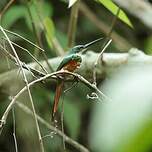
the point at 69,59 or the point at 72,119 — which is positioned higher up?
the point at 69,59

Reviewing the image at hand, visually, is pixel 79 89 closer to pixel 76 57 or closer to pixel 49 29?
pixel 49 29

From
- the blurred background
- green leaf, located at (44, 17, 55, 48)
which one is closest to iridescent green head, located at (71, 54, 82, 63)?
the blurred background

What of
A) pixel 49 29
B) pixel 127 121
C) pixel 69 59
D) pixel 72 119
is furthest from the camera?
pixel 72 119

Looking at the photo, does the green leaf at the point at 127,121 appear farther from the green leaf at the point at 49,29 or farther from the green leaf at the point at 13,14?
the green leaf at the point at 13,14

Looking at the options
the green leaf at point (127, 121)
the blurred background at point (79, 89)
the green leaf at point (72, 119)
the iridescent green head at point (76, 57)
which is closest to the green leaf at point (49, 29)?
the blurred background at point (79, 89)

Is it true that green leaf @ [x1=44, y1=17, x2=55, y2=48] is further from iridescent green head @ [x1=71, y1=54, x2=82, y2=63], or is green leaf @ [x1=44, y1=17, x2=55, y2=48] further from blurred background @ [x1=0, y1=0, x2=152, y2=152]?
iridescent green head @ [x1=71, y1=54, x2=82, y2=63]

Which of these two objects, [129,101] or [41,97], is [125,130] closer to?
[129,101]

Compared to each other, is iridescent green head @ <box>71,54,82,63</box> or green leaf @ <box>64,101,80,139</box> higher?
iridescent green head @ <box>71,54,82,63</box>

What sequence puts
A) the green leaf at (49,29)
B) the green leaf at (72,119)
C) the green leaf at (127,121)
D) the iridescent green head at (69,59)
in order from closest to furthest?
the green leaf at (127,121) < the iridescent green head at (69,59) < the green leaf at (49,29) < the green leaf at (72,119)

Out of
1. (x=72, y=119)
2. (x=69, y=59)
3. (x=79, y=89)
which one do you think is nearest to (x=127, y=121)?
(x=69, y=59)
